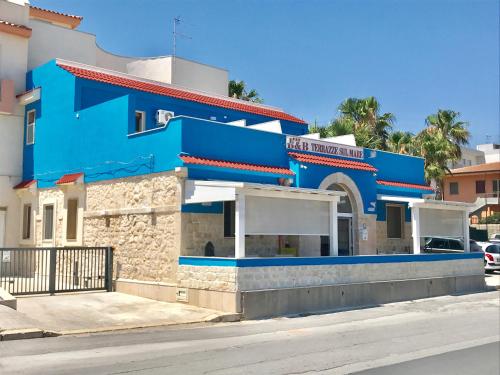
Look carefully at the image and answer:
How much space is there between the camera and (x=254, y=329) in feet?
43.2

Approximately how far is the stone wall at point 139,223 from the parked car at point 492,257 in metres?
20.0

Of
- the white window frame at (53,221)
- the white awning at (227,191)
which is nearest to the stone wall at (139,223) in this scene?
the white awning at (227,191)

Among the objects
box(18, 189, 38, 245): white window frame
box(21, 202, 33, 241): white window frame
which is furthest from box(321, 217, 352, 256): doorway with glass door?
box(21, 202, 33, 241): white window frame

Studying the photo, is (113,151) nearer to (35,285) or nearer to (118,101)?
(118,101)

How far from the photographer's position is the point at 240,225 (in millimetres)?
15203

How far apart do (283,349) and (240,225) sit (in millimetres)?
5227

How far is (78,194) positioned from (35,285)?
154 inches

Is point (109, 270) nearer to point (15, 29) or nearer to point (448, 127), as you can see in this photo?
point (15, 29)

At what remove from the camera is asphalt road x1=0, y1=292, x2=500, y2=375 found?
28.4 feet

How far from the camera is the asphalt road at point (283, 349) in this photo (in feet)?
28.4

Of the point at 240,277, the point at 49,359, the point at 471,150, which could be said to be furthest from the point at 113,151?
the point at 471,150

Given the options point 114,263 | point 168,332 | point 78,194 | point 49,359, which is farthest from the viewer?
point 78,194

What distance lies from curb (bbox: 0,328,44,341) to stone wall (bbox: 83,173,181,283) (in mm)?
5324

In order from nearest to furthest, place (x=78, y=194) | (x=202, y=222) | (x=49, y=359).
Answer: (x=49, y=359) → (x=202, y=222) → (x=78, y=194)
